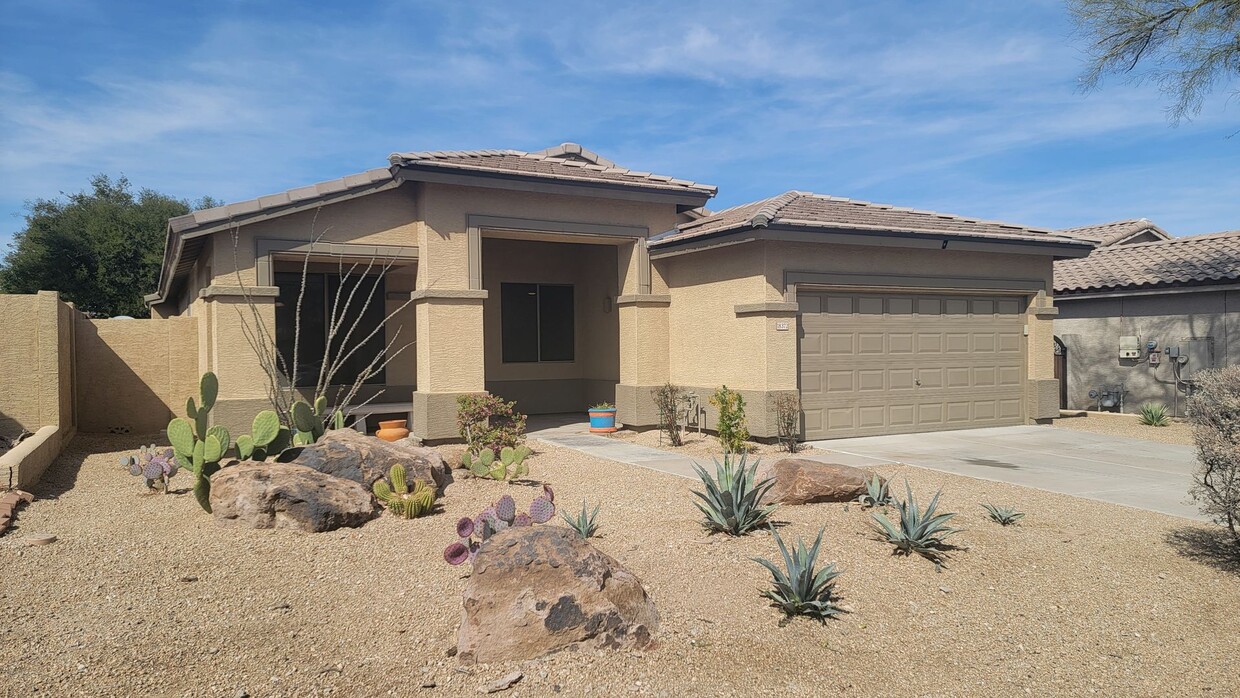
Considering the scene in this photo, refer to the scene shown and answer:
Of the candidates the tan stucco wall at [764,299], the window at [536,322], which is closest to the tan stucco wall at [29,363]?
the window at [536,322]

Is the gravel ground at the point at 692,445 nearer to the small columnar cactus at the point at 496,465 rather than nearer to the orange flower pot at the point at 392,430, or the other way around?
the small columnar cactus at the point at 496,465

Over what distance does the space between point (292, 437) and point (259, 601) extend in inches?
149

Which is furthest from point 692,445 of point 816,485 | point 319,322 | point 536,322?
point 319,322

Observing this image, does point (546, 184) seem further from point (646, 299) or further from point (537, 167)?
Result: point (646, 299)

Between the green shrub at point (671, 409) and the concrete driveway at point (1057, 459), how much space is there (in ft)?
6.98

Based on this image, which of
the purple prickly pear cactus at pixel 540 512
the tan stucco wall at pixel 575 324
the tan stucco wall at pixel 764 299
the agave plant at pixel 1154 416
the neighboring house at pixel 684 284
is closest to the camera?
the purple prickly pear cactus at pixel 540 512

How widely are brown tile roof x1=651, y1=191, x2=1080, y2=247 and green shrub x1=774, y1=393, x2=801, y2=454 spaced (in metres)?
2.51

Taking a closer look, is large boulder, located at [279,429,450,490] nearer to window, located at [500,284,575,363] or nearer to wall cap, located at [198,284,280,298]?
wall cap, located at [198,284,280,298]

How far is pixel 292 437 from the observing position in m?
8.90

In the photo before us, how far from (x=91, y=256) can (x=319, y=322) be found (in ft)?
82.1

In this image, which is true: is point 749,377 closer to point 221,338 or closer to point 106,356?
point 221,338

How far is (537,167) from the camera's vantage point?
43.3 ft

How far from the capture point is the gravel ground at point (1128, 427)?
1366 cm

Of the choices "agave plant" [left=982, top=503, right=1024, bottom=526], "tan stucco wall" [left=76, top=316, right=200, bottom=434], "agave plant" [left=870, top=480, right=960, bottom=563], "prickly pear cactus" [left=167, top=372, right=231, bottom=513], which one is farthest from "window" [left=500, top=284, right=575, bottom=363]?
"agave plant" [left=870, top=480, right=960, bottom=563]
